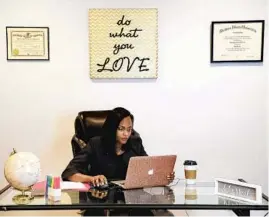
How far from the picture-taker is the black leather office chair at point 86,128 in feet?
10.3

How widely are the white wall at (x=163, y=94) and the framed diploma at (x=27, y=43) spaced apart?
0.05 m

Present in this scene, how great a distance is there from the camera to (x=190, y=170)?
257 centimetres

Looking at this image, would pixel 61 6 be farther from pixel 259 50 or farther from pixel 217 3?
pixel 259 50

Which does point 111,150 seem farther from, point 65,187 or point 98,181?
point 65,187

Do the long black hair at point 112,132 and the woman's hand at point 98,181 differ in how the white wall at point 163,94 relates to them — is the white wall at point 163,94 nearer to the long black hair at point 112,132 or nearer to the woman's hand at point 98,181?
the long black hair at point 112,132

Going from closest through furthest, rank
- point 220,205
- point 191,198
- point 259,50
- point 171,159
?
point 220,205
point 191,198
point 171,159
point 259,50

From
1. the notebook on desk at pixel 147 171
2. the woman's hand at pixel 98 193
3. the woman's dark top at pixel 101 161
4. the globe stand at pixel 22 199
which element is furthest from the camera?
the woman's dark top at pixel 101 161

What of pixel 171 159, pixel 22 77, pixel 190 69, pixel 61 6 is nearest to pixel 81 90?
pixel 22 77

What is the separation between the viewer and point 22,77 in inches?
147

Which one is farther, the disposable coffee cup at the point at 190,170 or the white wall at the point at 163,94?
the white wall at the point at 163,94

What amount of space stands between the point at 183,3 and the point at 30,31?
4.70ft

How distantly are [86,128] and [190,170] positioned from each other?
1003mm

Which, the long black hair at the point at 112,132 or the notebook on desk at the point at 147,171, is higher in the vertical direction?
the long black hair at the point at 112,132

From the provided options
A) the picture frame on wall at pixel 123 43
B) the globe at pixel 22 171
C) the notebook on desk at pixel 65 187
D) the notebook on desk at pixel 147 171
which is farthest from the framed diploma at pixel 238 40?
the globe at pixel 22 171
